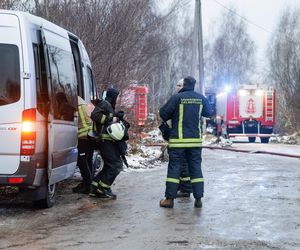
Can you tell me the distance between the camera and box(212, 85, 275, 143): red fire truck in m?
30.6

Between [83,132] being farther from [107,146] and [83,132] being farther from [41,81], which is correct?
[41,81]

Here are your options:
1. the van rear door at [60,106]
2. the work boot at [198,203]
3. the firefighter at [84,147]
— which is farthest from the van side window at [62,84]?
the work boot at [198,203]

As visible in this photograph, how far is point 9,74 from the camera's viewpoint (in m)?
6.93

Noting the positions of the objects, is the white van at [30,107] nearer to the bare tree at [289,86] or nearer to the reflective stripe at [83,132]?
the reflective stripe at [83,132]

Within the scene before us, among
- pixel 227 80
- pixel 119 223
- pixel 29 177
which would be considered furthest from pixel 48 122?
pixel 227 80

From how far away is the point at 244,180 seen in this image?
1130 centimetres

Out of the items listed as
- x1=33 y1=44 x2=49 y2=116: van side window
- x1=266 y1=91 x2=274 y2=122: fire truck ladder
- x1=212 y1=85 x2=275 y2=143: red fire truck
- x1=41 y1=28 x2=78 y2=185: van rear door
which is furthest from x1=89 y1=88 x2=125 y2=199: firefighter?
x1=266 y1=91 x2=274 y2=122: fire truck ladder

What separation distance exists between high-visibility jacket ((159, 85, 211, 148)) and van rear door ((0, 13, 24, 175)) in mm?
2069

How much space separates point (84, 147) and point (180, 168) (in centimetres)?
199

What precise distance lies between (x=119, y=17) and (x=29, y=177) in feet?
31.0

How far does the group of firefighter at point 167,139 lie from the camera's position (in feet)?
26.3

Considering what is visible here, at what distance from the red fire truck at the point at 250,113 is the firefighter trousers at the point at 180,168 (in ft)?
74.1

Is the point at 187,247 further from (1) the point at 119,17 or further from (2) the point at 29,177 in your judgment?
(1) the point at 119,17

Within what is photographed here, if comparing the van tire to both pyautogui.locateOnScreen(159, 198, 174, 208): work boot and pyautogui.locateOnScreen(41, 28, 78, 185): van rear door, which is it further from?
pyautogui.locateOnScreen(159, 198, 174, 208): work boot
